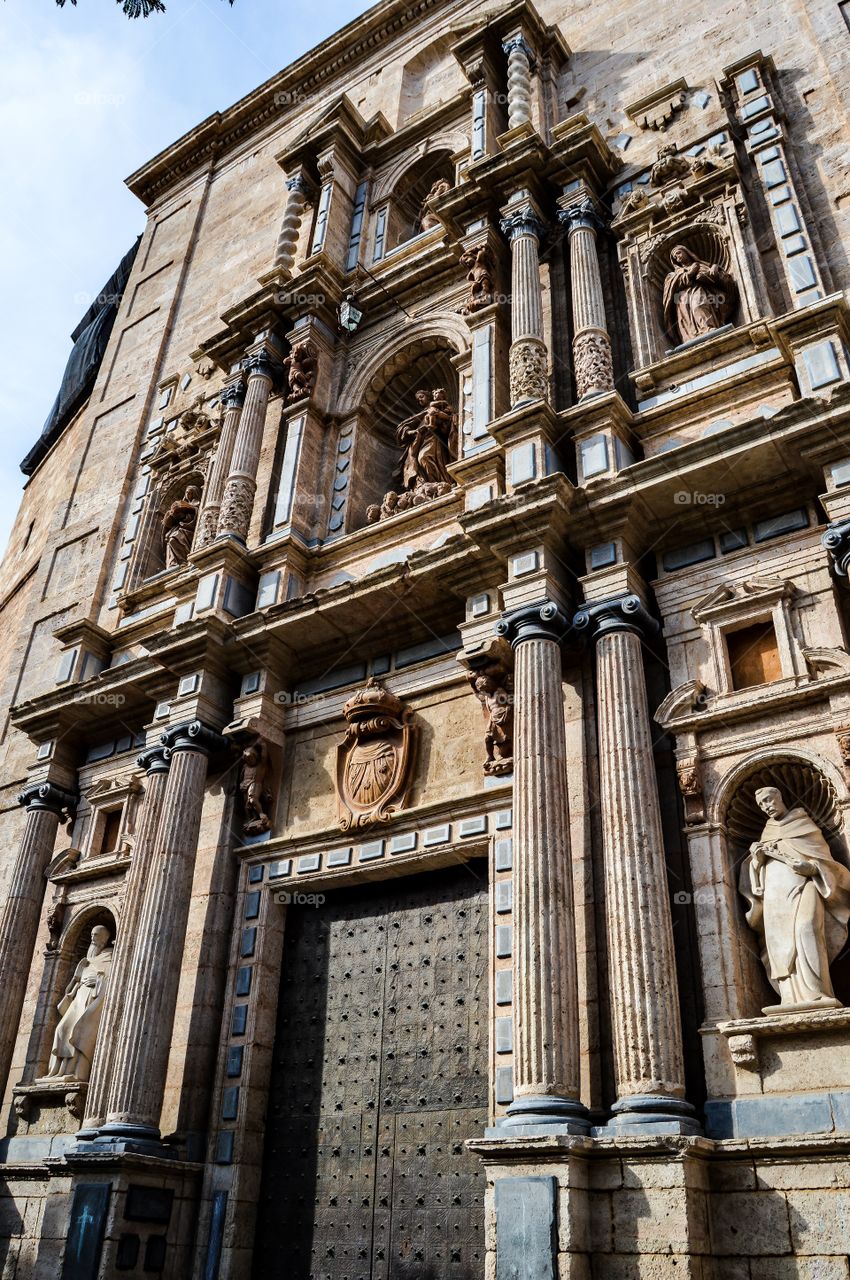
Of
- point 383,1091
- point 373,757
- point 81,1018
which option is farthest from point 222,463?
point 383,1091

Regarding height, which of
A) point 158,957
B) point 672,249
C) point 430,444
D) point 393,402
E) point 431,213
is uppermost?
point 431,213

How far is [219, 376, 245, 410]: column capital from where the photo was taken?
1523cm

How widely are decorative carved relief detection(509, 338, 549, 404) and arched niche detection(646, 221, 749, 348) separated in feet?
4.39

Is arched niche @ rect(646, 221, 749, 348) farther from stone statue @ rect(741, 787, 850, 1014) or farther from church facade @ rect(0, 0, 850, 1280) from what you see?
stone statue @ rect(741, 787, 850, 1014)

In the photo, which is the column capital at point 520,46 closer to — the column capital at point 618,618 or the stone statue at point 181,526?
the stone statue at point 181,526

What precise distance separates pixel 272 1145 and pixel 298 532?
690 centimetres

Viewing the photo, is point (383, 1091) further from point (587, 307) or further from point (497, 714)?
point (587, 307)

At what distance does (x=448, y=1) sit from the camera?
18672mm

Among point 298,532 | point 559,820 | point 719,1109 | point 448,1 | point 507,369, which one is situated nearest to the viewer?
point 719,1109

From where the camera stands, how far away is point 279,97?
20844mm

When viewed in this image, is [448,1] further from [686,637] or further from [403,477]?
[686,637]

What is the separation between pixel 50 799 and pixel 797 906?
380 inches

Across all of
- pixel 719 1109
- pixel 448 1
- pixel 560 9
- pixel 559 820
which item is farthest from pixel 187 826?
pixel 448 1

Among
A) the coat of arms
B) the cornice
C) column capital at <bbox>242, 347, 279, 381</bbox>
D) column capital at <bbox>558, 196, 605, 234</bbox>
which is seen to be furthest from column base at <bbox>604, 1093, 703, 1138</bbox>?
the cornice
